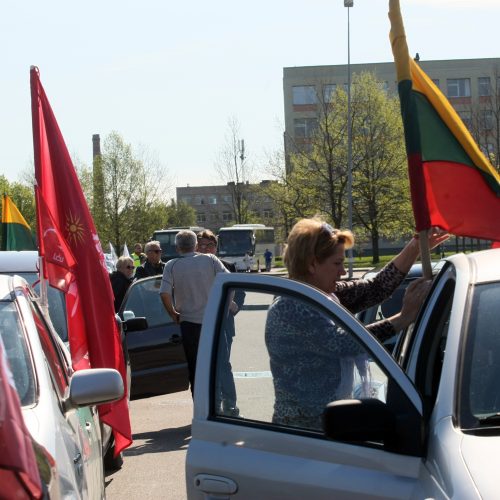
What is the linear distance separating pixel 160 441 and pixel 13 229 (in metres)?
4.93

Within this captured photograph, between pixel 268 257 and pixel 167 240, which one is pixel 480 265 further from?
pixel 268 257

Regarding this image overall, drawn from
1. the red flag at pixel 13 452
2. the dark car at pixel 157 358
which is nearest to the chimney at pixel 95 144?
the dark car at pixel 157 358

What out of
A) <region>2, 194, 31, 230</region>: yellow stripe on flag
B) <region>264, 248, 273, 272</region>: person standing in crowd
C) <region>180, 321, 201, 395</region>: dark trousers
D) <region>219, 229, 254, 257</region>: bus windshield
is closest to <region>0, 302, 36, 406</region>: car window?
<region>180, 321, 201, 395</region>: dark trousers

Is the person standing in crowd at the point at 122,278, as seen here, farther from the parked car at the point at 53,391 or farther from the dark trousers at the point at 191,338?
the parked car at the point at 53,391

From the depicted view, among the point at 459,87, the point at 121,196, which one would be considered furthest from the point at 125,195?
the point at 459,87

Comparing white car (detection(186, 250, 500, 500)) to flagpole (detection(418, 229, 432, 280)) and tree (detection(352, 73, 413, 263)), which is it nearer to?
flagpole (detection(418, 229, 432, 280))

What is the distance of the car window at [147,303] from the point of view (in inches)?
403

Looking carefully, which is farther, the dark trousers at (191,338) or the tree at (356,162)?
the tree at (356,162)

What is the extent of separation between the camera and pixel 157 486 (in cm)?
735


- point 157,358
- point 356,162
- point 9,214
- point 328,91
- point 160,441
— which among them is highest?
point 328,91

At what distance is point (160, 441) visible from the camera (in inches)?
362

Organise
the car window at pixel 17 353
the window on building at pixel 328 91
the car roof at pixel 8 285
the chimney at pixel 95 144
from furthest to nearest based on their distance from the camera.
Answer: the chimney at pixel 95 144, the window on building at pixel 328 91, the car roof at pixel 8 285, the car window at pixel 17 353

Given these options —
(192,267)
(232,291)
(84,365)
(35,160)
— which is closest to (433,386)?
(232,291)

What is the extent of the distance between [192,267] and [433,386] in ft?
17.1
